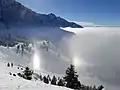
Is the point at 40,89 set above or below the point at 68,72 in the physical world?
below

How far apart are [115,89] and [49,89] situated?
533ft

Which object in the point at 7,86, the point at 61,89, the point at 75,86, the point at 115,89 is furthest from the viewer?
the point at 115,89

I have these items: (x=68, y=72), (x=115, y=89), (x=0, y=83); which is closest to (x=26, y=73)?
(x=68, y=72)

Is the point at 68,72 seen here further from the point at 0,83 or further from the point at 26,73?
the point at 0,83

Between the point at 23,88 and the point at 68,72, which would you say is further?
the point at 68,72

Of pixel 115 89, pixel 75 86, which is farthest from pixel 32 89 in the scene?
pixel 115 89

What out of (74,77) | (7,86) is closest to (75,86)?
(74,77)

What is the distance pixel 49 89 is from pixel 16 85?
2.45 metres

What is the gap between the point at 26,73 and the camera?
37.5 m

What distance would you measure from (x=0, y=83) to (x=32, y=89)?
2.56 meters

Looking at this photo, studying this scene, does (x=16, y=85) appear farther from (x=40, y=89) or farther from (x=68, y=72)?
(x=68, y=72)

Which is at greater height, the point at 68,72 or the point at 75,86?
the point at 68,72

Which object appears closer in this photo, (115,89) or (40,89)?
(40,89)

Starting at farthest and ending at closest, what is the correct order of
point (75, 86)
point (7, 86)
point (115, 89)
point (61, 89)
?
point (115, 89)
point (75, 86)
point (61, 89)
point (7, 86)
